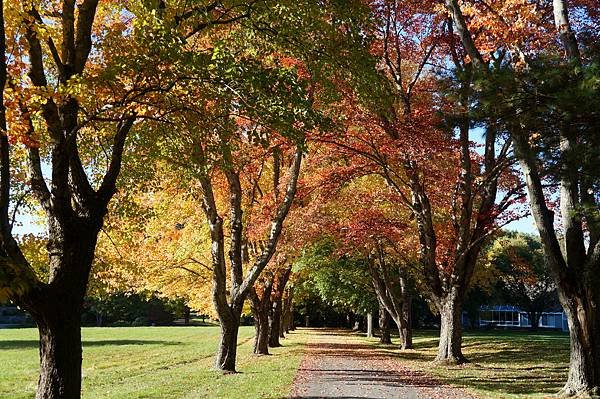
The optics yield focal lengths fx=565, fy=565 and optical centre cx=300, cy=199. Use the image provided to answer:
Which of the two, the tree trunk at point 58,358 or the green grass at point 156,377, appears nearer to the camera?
the tree trunk at point 58,358

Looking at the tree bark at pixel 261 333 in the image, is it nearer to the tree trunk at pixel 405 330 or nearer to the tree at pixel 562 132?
the tree trunk at pixel 405 330

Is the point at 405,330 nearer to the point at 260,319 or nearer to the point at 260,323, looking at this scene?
the point at 260,323

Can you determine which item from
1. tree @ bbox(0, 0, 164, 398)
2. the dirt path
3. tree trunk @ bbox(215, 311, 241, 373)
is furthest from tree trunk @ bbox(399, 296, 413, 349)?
tree @ bbox(0, 0, 164, 398)

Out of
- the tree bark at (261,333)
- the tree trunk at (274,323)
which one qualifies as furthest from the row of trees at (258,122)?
the tree trunk at (274,323)

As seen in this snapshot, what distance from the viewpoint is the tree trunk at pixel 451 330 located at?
18172mm

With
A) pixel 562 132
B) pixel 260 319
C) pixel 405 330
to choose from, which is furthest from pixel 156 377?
pixel 405 330

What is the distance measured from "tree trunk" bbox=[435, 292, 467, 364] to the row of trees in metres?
0.06

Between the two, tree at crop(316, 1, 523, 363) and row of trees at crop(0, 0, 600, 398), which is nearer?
row of trees at crop(0, 0, 600, 398)

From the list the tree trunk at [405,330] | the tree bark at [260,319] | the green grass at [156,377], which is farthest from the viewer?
the tree trunk at [405,330]

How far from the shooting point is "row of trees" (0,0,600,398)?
7.09m

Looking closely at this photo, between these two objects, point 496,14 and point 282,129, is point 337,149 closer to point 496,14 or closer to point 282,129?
point 496,14

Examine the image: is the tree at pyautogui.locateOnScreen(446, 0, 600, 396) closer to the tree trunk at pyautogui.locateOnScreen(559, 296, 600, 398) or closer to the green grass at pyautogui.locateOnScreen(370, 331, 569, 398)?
the tree trunk at pyautogui.locateOnScreen(559, 296, 600, 398)

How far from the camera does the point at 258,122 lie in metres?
7.94

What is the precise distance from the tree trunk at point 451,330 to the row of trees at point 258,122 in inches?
2.2
